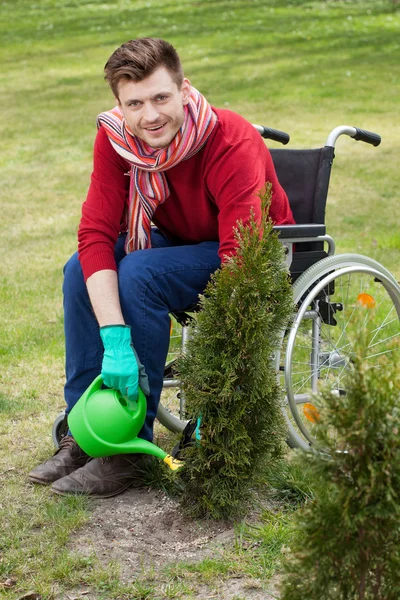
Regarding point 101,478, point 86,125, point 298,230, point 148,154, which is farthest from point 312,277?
point 86,125

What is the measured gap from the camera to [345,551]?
1548 mm

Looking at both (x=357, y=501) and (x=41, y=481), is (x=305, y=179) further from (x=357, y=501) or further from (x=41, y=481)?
(x=357, y=501)

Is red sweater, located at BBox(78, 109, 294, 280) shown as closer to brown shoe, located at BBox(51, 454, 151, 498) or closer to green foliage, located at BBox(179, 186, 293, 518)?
green foliage, located at BBox(179, 186, 293, 518)

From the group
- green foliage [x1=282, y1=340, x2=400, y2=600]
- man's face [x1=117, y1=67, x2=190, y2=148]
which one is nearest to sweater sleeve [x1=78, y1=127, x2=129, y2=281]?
man's face [x1=117, y1=67, x2=190, y2=148]

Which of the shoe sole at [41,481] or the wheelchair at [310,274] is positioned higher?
the wheelchair at [310,274]

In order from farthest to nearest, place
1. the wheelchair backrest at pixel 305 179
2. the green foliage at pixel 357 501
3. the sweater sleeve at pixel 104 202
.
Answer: the wheelchair backrest at pixel 305 179 → the sweater sleeve at pixel 104 202 → the green foliage at pixel 357 501

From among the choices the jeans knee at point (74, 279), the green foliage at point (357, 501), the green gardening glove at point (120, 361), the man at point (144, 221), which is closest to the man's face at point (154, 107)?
the man at point (144, 221)

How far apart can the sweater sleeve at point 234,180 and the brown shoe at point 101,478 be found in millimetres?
755

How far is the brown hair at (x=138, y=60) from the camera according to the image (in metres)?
2.57

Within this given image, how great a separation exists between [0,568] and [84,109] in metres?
10.4

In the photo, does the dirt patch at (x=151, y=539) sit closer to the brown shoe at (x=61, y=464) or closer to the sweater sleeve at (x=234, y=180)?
the brown shoe at (x=61, y=464)

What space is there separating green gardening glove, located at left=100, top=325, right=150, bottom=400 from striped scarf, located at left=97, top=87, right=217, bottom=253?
40cm

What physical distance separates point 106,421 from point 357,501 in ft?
3.92

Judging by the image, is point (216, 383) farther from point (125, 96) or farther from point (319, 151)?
point (319, 151)
